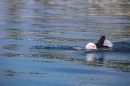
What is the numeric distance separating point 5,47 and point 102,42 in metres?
5.50

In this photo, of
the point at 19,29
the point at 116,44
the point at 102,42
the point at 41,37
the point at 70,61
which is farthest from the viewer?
the point at 19,29

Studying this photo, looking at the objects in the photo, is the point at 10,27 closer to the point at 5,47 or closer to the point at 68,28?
the point at 68,28

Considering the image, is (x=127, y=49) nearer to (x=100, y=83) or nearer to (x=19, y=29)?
(x=100, y=83)

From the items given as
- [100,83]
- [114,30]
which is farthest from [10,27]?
[100,83]

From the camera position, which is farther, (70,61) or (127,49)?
(127,49)

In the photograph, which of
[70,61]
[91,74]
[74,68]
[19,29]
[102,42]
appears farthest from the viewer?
[19,29]

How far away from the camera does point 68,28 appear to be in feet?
109

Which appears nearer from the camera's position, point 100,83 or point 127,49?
point 100,83

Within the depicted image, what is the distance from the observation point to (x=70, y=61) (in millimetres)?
19328

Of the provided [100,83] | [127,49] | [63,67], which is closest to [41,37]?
[127,49]

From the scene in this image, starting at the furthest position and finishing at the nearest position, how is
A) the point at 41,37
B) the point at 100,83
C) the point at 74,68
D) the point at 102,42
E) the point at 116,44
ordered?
the point at 41,37, the point at 116,44, the point at 102,42, the point at 74,68, the point at 100,83

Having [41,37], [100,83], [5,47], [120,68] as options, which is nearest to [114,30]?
[41,37]

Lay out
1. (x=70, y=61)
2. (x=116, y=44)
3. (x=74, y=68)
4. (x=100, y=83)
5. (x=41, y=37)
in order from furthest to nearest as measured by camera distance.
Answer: (x=41, y=37) → (x=116, y=44) → (x=70, y=61) → (x=74, y=68) → (x=100, y=83)

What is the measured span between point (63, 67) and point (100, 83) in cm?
327
